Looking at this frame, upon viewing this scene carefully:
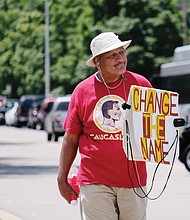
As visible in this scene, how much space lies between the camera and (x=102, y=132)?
21.6ft

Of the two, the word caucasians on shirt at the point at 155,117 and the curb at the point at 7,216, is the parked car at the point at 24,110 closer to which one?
the curb at the point at 7,216

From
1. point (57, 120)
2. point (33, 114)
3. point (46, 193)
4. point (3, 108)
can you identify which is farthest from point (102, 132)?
point (3, 108)

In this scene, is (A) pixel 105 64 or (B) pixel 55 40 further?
(B) pixel 55 40

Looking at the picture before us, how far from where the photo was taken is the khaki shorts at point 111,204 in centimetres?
649

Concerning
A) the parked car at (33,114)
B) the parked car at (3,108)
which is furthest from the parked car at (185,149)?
the parked car at (3,108)

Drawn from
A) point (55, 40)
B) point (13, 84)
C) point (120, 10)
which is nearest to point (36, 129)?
point (120, 10)

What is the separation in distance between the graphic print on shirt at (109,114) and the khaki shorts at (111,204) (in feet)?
1.32

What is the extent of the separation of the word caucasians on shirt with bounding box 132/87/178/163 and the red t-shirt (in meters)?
0.13

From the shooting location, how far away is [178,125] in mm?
6539

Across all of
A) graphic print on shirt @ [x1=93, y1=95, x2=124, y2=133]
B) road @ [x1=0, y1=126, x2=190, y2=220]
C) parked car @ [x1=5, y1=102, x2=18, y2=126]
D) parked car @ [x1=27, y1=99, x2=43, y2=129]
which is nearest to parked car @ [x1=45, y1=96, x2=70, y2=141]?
road @ [x1=0, y1=126, x2=190, y2=220]

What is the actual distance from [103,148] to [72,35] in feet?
195

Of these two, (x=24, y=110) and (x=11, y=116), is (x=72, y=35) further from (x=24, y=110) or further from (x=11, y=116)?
(x=24, y=110)

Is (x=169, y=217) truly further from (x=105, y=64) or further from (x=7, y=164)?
(x=7, y=164)

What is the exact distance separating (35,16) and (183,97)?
1465 inches
